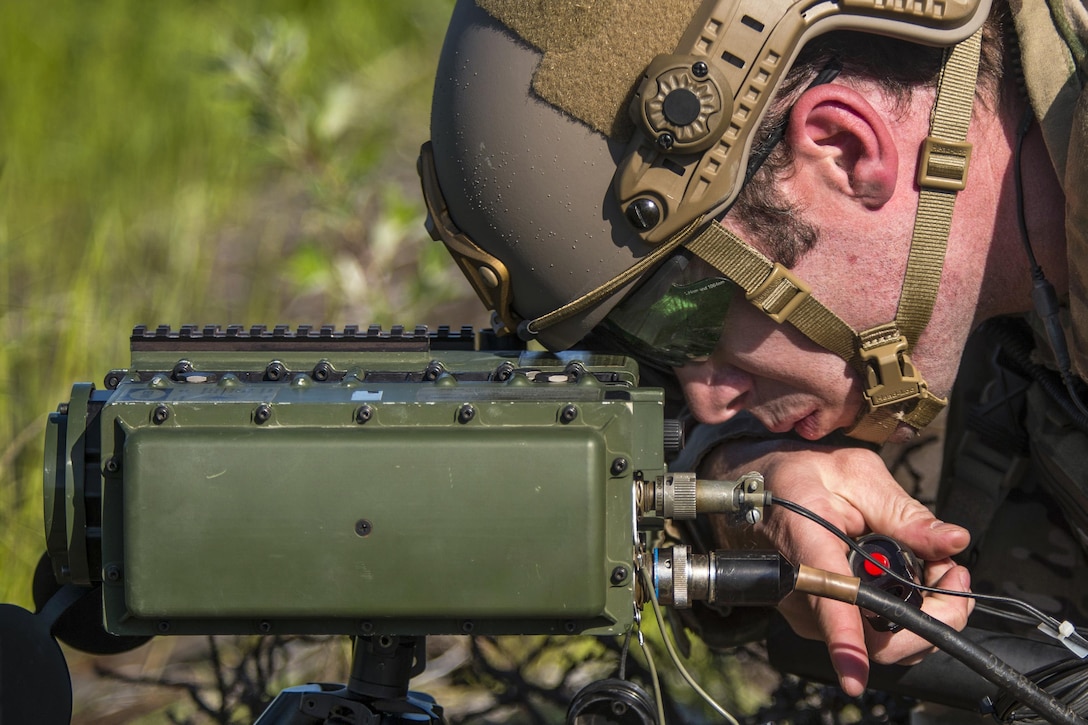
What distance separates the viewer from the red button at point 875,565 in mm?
2041

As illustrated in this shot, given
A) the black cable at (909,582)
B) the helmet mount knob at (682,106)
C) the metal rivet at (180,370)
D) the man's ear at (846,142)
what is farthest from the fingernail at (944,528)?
the metal rivet at (180,370)

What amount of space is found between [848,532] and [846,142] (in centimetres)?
75

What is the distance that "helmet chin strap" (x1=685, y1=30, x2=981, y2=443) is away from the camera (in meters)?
2.10

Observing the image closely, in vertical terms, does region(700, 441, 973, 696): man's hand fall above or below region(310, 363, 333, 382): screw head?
below

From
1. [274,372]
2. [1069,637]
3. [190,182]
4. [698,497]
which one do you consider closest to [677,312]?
[698,497]

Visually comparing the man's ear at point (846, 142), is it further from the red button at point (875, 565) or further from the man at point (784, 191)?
the red button at point (875, 565)

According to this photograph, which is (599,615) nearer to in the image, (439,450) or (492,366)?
(439,450)

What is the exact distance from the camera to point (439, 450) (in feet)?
5.60

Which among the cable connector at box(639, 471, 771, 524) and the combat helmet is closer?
the cable connector at box(639, 471, 771, 524)

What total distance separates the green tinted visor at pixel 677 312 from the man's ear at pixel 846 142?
27 centimetres

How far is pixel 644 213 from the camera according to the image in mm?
2033

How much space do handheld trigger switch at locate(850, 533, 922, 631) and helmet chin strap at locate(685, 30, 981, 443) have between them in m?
0.30

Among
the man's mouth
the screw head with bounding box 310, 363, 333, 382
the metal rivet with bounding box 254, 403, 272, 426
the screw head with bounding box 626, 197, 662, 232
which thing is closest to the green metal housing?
the metal rivet with bounding box 254, 403, 272, 426

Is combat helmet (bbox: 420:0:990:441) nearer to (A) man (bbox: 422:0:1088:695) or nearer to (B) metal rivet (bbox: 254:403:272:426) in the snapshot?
(A) man (bbox: 422:0:1088:695)
